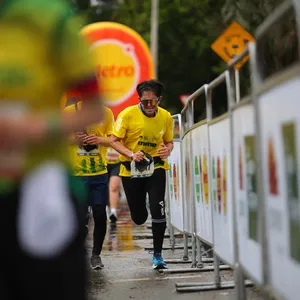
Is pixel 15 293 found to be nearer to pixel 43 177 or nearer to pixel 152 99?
pixel 43 177

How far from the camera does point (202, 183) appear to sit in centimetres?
748

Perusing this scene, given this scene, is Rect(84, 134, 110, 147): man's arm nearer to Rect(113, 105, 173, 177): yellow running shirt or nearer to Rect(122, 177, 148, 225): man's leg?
Rect(113, 105, 173, 177): yellow running shirt

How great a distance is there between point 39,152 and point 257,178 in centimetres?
179

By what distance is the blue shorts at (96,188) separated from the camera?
8.75 m

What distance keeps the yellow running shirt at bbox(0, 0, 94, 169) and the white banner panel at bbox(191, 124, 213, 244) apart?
392 cm

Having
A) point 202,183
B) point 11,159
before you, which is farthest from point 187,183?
point 11,159

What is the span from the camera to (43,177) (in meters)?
2.94

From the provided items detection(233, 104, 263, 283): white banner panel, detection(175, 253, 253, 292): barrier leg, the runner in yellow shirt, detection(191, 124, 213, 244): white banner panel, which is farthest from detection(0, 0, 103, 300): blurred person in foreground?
the runner in yellow shirt

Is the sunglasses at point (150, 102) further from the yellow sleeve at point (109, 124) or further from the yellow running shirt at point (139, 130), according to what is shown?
the yellow sleeve at point (109, 124)

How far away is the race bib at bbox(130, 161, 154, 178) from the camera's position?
8.63 meters

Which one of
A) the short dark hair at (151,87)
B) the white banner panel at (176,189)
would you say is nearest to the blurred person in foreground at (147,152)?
the short dark hair at (151,87)

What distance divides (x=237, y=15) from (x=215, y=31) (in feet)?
9.38

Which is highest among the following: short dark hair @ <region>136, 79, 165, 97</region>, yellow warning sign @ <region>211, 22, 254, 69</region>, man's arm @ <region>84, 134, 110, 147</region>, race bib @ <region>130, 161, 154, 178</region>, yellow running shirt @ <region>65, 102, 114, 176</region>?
yellow warning sign @ <region>211, 22, 254, 69</region>

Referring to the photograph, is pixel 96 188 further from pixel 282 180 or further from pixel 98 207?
pixel 282 180
